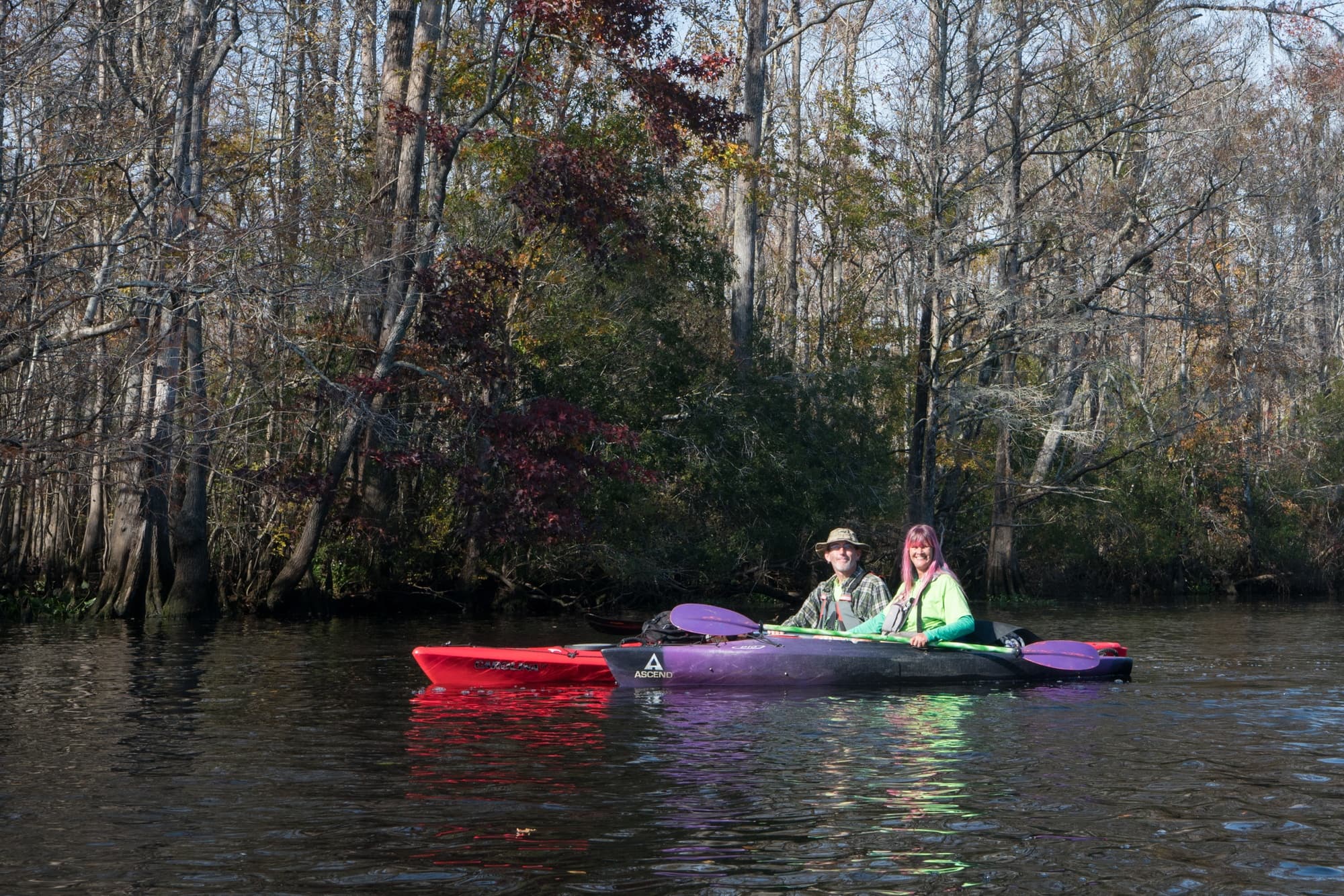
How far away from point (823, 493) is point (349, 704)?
11881 mm

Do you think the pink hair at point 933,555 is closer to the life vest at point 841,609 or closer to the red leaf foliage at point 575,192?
the life vest at point 841,609

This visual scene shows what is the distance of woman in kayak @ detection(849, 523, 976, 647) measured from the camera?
9.81 metres

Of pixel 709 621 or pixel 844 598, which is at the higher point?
pixel 844 598

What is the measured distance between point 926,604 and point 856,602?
511 mm

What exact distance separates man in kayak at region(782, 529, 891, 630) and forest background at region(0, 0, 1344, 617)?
495cm

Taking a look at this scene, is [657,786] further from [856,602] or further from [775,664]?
[856,602]

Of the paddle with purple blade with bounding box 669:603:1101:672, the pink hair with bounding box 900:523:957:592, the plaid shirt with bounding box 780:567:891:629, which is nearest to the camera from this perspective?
the pink hair with bounding box 900:523:957:592

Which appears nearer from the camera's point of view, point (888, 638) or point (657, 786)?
point (657, 786)

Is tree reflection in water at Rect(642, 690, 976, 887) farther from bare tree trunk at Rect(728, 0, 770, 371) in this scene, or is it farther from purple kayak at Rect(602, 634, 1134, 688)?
bare tree trunk at Rect(728, 0, 770, 371)

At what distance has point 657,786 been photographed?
6.25 metres

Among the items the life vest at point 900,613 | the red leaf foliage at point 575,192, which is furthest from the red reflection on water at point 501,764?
the red leaf foliage at point 575,192

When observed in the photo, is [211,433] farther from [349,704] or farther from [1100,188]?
[1100,188]

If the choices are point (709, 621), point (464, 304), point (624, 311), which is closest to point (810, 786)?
point (709, 621)

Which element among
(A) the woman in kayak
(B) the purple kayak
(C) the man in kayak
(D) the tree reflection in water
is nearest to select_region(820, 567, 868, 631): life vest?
(C) the man in kayak
